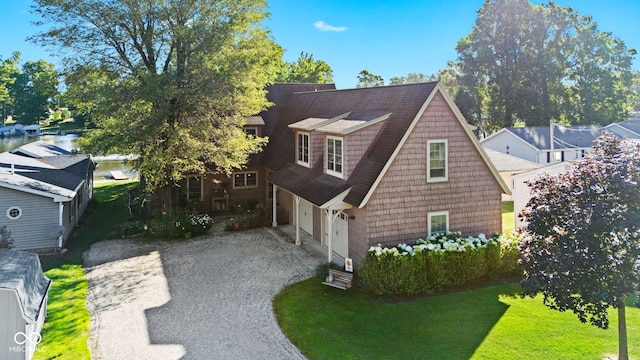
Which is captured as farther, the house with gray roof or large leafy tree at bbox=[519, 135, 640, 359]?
the house with gray roof

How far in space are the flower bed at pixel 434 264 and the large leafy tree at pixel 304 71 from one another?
1552 inches

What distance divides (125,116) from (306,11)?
1838cm

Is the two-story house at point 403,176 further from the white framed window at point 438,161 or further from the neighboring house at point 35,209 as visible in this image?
the neighboring house at point 35,209

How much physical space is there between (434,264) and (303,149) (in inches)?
334

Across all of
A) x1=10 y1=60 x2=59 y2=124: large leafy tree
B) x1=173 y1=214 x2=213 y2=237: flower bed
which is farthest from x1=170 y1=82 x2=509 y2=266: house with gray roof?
x1=10 y1=60 x2=59 y2=124: large leafy tree

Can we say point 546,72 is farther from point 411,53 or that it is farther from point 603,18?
point 411,53

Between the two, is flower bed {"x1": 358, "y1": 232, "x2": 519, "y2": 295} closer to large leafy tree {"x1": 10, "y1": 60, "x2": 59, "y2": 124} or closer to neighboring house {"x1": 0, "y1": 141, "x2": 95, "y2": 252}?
neighboring house {"x1": 0, "y1": 141, "x2": 95, "y2": 252}

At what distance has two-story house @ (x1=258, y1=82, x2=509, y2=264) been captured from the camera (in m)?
14.5

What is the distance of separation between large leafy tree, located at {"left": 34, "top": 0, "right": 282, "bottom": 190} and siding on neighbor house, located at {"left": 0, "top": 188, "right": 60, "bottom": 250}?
9.85 ft

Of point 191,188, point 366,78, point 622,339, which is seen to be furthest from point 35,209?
point 366,78

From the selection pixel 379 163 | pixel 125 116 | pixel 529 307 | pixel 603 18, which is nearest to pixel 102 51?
pixel 125 116

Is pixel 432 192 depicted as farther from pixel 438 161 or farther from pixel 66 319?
pixel 66 319

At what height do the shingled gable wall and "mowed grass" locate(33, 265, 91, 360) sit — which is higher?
the shingled gable wall

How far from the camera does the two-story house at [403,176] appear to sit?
14.5 meters
